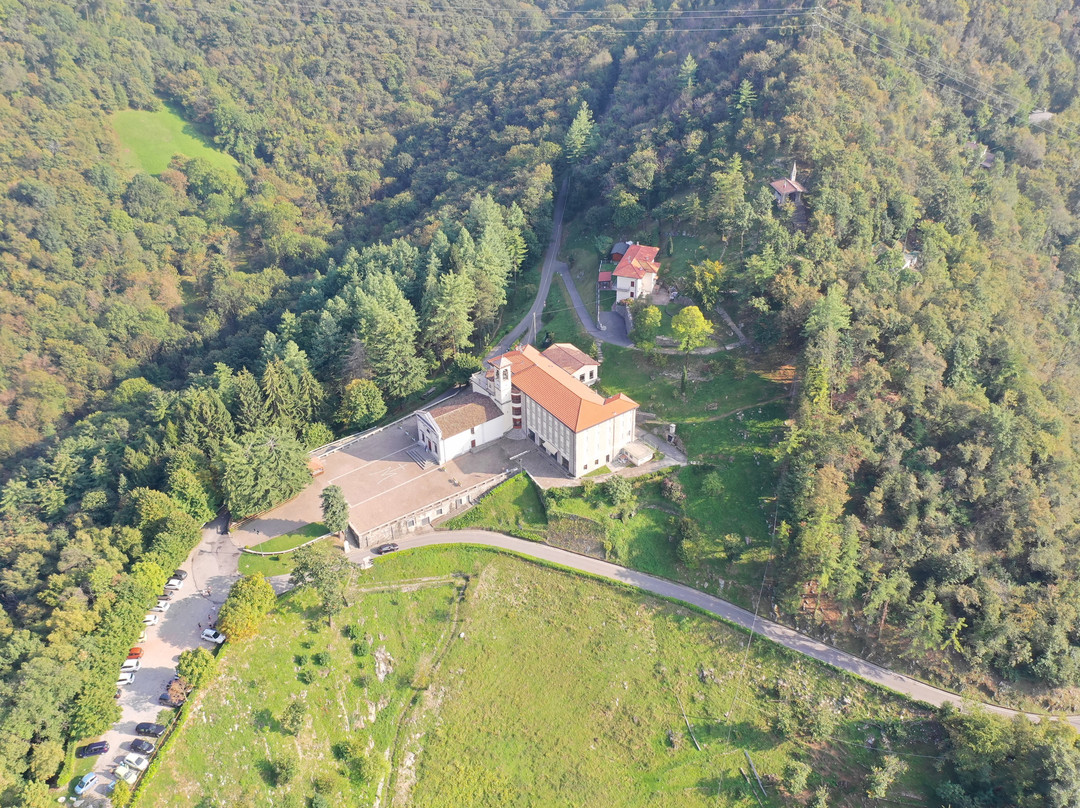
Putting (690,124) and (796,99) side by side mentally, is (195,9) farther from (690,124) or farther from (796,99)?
(796,99)

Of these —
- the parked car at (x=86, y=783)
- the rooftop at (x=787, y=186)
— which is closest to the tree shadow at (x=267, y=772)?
the parked car at (x=86, y=783)

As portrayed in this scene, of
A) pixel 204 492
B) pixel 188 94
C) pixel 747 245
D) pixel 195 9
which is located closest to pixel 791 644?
pixel 747 245

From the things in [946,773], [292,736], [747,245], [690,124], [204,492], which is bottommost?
[946,773]

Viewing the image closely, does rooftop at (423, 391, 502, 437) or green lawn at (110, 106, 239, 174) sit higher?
green lawn at (110, 106, 239, 174)

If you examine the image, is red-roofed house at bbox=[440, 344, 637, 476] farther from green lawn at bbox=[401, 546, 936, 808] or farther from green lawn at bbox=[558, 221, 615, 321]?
green lawn at bbox=[558, 221, 615, 321]

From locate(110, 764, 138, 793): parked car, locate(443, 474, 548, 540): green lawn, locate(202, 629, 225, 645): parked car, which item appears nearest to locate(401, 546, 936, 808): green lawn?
locate(443, 474, 548, 540): green lawn

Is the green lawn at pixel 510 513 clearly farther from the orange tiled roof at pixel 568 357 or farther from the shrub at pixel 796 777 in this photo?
the shrub at pixel 796 777

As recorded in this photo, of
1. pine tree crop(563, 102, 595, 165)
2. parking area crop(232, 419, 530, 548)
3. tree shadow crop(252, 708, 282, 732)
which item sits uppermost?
pine tree crop(563, 102, 595, 165)
